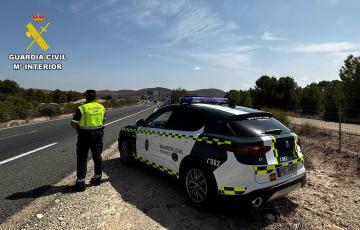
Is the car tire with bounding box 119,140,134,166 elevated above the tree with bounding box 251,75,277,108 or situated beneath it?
situated beneath

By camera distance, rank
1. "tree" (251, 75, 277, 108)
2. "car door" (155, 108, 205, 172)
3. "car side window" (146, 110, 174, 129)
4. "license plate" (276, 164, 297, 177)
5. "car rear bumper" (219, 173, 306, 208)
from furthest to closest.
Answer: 1. "tree" (251, 75, 277, 108)
2. "car side window" (146, 110, 174, 129)
3. "car door" (155, 108, 205, 172)
4. "license plate" (276, 164, 297, 177)
5. "car rear bumper" (219, 173, 306, 208)

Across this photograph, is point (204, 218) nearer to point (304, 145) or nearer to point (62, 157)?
point (62, 157)

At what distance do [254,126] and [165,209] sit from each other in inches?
79.1

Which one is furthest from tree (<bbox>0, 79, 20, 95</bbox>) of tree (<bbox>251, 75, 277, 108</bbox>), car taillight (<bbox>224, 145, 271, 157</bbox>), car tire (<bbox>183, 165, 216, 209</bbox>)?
car taillight (<bbox>224, 145, 271, 157</bbox>)

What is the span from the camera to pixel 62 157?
8375 millimetres

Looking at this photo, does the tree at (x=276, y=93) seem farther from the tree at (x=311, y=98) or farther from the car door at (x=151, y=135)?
the car door at (x=151, y=135)

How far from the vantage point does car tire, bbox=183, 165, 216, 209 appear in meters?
4.12

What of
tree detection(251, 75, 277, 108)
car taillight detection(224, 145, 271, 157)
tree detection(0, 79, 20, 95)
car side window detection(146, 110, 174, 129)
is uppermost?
tree detection(0, 79, 20, 95)

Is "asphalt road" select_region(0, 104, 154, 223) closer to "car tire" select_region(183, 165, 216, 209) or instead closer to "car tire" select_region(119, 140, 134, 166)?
"car tire" select_region(119, 140, 134, 166)

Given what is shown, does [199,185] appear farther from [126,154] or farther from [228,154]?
[126,154]

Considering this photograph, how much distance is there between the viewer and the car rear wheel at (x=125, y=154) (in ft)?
22.4

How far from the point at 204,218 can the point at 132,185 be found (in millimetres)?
1979

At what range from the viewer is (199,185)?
14.4 feet

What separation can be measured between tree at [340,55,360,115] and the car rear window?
1800 centimetres
